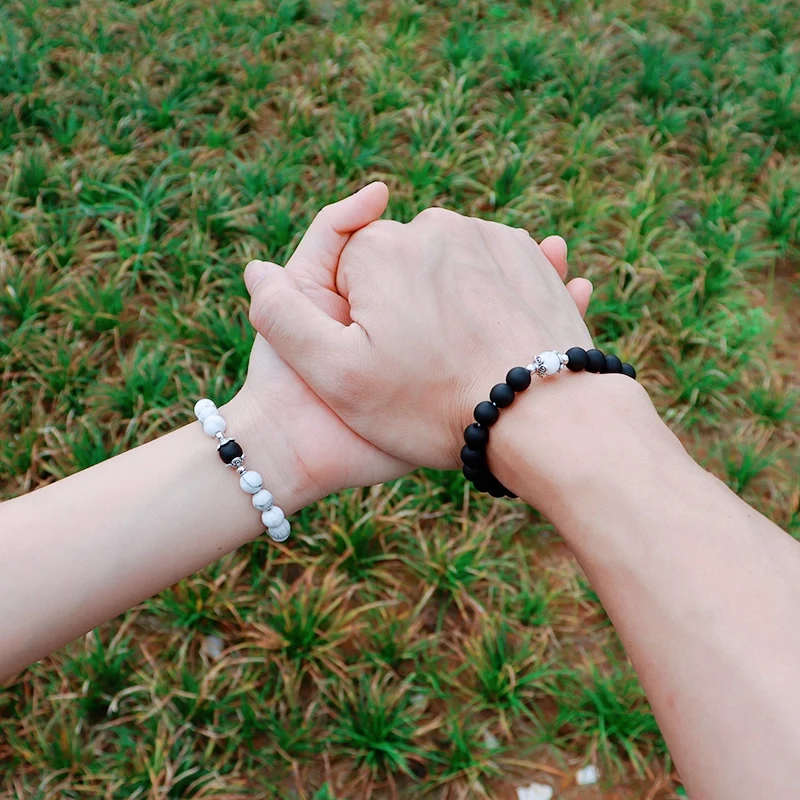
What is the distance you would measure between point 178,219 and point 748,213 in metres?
2.46

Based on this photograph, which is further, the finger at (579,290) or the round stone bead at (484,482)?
the finger at (579,290)

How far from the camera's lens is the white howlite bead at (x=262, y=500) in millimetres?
1947

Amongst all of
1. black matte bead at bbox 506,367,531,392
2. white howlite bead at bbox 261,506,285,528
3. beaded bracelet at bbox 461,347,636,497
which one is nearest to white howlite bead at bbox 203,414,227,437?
white howlite bead at bbox 261,506,285,528

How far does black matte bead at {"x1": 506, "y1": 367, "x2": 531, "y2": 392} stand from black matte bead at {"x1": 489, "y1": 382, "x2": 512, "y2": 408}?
1cm

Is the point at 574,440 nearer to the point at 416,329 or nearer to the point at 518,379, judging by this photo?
the point at 518,379

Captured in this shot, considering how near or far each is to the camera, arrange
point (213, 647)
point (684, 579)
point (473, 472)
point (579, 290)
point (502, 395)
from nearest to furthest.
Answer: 1. point (684, 579)
2. point (502, 395)
3. point (473, 472)
4. point (579, 290)
5. point (213, 647)

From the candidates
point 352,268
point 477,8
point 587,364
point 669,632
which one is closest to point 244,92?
point 477,8

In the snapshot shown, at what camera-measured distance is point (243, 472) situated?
196 centimetres

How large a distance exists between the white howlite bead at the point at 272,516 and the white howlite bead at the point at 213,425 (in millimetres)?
230

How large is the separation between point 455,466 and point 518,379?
41cm

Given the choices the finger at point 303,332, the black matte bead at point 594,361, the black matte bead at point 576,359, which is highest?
the finger at point 303,332

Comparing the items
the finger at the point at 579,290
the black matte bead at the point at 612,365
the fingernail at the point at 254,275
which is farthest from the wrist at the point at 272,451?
the finger at the point at 579,290

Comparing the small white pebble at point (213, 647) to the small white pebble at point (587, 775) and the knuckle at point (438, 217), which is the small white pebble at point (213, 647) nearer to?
the small white pebble at point (587, 775)

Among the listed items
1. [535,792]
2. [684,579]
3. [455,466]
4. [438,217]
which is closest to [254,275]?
[438,217]
